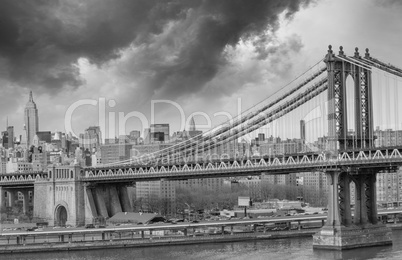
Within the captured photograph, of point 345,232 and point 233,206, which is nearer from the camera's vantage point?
point 345,232

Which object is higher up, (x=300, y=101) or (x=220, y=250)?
(x=300, y=101)

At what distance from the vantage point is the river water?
53.7m

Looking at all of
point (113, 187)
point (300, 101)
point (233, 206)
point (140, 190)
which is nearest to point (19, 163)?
point (140, 190)

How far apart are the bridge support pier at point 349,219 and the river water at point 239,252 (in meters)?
0.76

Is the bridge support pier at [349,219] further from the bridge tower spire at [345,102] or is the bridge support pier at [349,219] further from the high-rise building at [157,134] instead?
the high-rise building at [157,134]

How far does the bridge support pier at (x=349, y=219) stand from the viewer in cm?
5566

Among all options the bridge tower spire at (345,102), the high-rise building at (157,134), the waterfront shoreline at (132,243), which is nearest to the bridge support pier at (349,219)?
the bridge tower spire at (345,102)

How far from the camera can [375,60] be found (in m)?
57.8

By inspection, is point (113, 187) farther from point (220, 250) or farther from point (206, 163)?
point (220, 250)

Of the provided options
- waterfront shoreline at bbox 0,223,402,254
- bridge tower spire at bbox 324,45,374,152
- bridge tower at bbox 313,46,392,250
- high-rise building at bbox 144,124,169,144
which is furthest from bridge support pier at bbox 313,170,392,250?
high-rise building at bbox 144,124,169,144

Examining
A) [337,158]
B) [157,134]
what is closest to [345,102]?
[337,158]

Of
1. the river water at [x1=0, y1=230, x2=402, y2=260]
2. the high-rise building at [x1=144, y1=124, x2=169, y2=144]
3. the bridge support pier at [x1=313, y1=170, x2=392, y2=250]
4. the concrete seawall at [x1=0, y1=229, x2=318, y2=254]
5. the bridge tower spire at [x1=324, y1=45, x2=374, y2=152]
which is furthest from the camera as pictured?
the high-rise building at [x1=144, y1=124, x2=169, y2=144]

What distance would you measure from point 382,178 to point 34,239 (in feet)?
194

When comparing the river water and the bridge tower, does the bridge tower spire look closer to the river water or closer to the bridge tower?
the bridge tower
